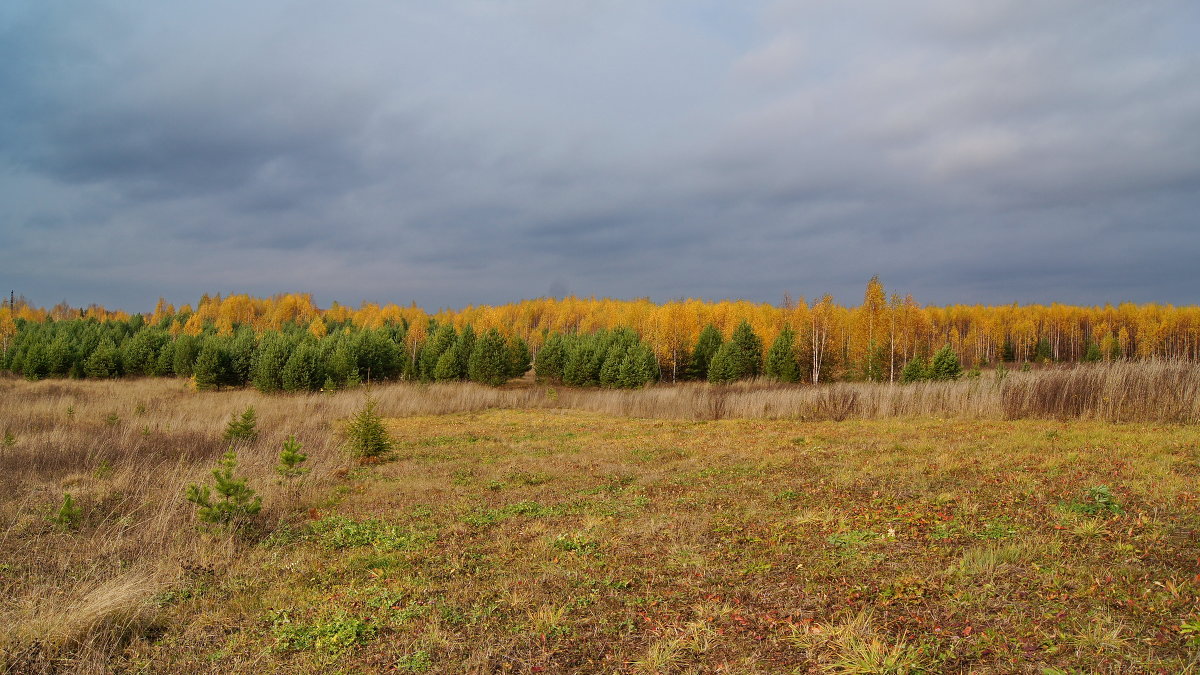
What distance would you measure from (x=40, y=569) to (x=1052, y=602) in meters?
9.21

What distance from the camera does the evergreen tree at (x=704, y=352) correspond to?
174 ft

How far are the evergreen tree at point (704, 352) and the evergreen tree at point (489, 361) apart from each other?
17091mm

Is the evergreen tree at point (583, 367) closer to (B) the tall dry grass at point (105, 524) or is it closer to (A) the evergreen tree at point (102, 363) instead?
(B) the tall dry grass at point (105, 524)

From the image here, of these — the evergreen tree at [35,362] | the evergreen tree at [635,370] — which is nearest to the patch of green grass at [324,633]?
the evergreen tree at [635,370]

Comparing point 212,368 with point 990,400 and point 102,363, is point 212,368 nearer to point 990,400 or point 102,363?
point 102,363

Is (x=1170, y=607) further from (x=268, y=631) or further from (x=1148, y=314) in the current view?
(x=1148, y=314)

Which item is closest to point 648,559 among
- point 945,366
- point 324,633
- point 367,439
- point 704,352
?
point 324,633

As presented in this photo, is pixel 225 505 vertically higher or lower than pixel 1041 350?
lower

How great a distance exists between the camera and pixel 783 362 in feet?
147

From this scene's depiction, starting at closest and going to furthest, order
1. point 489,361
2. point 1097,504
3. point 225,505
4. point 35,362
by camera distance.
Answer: point 1097,504, point 225,505, point 489,361, point 35,362

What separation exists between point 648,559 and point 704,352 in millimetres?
48112

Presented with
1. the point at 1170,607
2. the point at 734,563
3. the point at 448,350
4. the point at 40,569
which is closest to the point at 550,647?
the point at 734,563

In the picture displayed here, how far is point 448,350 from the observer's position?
155 ft

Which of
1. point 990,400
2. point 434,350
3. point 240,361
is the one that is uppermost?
point 434,350
